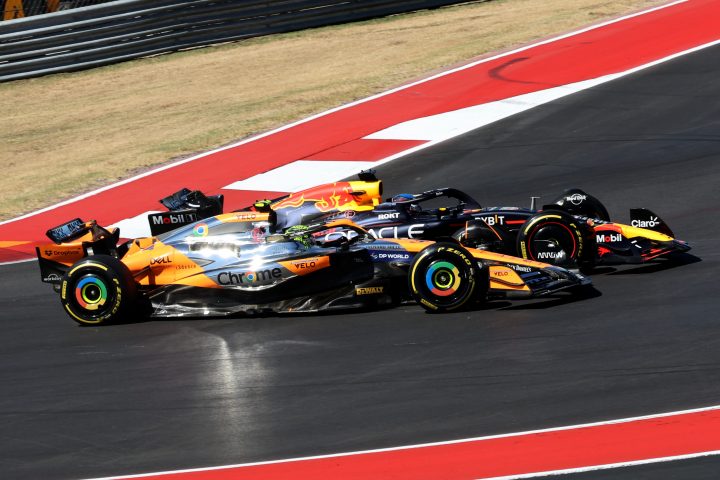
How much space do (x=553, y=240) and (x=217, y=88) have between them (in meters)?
12.1

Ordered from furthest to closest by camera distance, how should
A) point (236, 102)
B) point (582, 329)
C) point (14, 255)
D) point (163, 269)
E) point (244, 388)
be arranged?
point (236, 102), point (14, 255), point (163, 269), point (582, 329), point (244, 388)

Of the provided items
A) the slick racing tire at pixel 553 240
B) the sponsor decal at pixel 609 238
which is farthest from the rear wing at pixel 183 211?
the sponsor decal at pixel 609 238

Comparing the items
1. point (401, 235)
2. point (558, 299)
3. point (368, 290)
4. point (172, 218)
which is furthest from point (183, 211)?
point (558, 299)

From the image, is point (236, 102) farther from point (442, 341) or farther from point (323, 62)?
point (442, 341)

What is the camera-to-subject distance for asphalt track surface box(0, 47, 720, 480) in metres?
7.14

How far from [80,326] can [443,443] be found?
4.69 m

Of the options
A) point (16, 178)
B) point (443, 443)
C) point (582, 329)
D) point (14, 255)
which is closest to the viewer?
point (443, 443)

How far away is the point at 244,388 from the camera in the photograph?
8156 mm

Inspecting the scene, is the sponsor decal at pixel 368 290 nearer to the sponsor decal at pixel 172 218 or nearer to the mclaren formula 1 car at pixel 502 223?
the mclaren formula 1 car at pixel 502 223

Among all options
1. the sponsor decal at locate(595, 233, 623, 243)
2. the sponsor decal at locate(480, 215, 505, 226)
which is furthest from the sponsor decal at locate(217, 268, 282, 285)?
the sponsor decal at locate(595, 233, 623, 243)

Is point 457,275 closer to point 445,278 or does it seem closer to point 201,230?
point 445,278

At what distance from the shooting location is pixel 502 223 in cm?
1079

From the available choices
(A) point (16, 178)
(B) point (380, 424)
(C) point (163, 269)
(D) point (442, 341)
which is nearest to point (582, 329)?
(D) point (442, 341)

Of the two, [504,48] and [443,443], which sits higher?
[504,48]
